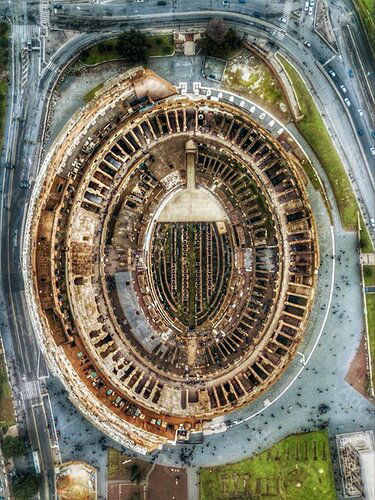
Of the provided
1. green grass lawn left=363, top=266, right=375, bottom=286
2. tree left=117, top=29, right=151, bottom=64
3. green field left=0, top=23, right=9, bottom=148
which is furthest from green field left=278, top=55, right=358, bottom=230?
green field left=0, top=23, right=9, bottom=148

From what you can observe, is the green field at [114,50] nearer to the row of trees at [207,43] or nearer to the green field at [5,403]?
the row of trees at [207,43]

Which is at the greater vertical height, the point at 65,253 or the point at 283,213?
the point at 283,213

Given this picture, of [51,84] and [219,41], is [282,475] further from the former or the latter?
[51,84]

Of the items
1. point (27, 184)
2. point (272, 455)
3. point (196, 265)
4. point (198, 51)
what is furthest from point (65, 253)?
point (272, 455)

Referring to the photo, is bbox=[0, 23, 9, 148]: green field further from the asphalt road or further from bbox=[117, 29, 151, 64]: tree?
bbox=[117, 29, 151, 64]: tree

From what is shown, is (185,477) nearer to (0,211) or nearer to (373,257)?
(373,257)
